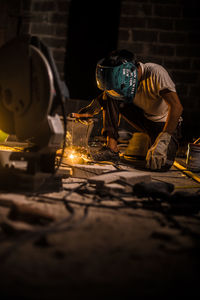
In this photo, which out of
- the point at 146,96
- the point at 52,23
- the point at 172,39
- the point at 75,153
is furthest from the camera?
the point at 52,23

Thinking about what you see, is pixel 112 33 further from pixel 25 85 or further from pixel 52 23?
pixel 25 85

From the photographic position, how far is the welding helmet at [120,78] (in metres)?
3.14

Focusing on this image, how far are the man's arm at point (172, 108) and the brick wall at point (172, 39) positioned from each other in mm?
2513

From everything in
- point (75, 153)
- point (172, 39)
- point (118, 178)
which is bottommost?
point (75, 153)

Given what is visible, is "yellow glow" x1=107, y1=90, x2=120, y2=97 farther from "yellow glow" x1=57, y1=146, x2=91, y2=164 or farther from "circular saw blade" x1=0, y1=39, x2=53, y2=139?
"circular saw blade" x1=0, y1=39, x2=53, y2=139

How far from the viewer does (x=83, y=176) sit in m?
2.68

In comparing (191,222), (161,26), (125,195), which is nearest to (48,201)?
(125,195)

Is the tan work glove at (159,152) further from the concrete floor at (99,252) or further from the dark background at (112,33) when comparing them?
the dark background at (112,33)

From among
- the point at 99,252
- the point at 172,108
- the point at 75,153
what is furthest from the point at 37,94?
the point at 75,153

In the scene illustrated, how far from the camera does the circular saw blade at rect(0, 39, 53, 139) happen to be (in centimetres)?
195

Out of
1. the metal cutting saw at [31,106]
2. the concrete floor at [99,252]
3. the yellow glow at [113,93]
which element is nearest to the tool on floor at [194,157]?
the yellow glow at [113,93]

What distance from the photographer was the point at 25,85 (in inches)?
79.4

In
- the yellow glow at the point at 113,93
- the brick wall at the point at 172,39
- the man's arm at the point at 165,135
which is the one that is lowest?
the man's arm at the point at 165,135

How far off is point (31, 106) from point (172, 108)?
168cm
